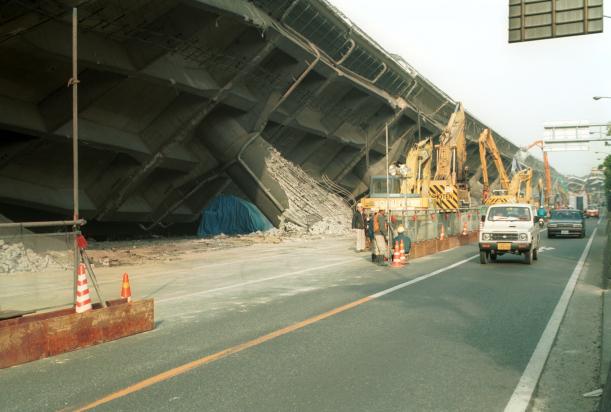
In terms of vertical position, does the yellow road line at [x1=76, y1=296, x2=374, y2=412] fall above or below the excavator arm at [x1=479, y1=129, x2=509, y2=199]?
below

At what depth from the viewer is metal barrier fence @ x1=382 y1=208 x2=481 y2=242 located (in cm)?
2158

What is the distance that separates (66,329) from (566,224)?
31.5 meters

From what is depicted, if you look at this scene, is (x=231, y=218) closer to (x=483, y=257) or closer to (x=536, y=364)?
(x=483, y=257)

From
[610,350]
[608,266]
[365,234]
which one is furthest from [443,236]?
[610,350]

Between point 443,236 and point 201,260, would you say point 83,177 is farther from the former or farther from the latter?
point 443,236

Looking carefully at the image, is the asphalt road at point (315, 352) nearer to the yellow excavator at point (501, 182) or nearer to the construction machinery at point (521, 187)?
the yellow excavator at point (501, 182)

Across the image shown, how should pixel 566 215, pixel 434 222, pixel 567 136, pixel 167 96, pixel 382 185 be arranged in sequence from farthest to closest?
pixel 567 136 < pixel 566 215 < pixel 382 185 < pixel 167 96 < pixel 434 222

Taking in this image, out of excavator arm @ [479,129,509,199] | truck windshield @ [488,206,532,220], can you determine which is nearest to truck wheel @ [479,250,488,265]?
truck windshield @ [488,206,532,220]

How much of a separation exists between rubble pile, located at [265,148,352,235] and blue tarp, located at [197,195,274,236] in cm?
327

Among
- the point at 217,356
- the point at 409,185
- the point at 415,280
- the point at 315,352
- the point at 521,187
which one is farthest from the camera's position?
the point at 521,187

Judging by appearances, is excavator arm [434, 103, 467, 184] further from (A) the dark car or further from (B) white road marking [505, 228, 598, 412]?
(B) white road marking [505, 228, 598, 412]

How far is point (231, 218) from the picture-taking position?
39.5 m

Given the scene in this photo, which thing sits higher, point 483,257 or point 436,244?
point 436,244

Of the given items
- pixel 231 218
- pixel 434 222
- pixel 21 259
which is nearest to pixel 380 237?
pixel 434 222
